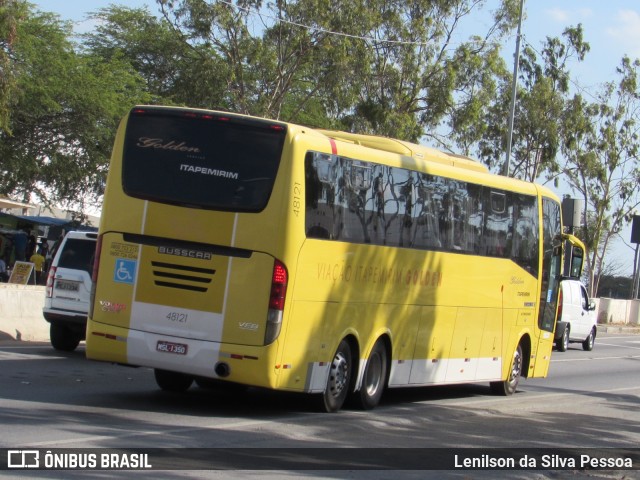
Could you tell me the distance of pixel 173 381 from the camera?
550 inches

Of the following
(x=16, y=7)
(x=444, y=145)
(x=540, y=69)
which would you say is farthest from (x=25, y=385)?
(x=540, y=69)

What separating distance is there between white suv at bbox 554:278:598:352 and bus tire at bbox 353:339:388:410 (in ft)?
61.4

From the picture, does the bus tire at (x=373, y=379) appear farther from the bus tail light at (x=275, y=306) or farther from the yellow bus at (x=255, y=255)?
the bus tail light at (x=275, y=306)

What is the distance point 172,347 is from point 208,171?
2.01 m

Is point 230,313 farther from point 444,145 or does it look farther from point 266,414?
point 444,145

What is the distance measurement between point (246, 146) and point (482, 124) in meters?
33.9

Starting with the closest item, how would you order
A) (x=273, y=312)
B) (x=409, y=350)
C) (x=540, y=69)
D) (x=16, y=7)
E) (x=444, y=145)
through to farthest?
1. (x=273, y=312)
2. (x=409, y=350)
3. (x=16, y=7)
4. (x=444, y=145)
5. (x=540, y=69)

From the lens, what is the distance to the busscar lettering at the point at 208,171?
38.3ft

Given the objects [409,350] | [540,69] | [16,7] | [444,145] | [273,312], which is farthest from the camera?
[540,69]

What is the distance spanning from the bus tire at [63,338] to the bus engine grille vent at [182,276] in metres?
7.26

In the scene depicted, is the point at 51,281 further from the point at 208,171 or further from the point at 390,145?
the point at 208,171

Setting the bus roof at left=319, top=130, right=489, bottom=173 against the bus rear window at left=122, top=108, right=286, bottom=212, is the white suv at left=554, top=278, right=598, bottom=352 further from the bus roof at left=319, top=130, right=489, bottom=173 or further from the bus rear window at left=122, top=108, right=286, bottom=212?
the bus rear window at left=122, top=108, right=286, bottom=212

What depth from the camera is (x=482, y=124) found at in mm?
44562

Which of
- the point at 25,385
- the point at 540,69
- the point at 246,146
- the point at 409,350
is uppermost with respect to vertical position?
the point at 540,69
